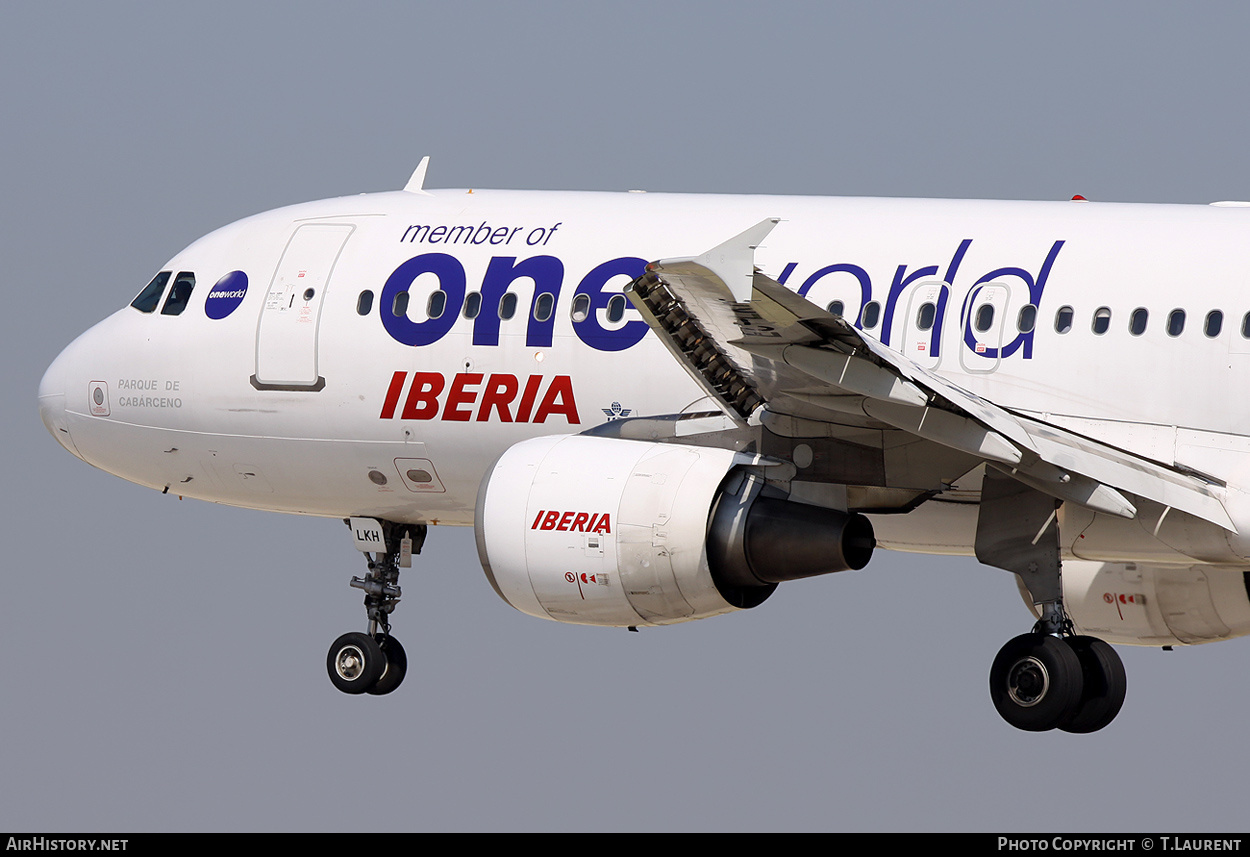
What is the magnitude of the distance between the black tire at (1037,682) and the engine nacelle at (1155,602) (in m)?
3.85

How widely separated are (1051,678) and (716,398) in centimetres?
343

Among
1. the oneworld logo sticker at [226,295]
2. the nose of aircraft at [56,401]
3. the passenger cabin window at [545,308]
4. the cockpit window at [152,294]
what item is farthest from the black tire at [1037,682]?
the nose of aircraft at [56,401]

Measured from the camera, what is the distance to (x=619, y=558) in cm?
1686

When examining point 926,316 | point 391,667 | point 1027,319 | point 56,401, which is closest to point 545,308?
point 926,316

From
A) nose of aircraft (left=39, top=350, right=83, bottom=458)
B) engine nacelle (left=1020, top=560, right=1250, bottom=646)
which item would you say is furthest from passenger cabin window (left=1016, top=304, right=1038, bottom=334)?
nose of aircraft (left=39, top=350, right=83, bottom=458)

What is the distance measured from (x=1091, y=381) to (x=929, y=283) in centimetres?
164

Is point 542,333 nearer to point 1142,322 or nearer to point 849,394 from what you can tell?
point 849,394

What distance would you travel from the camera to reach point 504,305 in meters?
20.0

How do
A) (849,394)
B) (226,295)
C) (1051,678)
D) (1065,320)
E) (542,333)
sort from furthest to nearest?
(226,295), (542,333), (1065,320), (1051,678), (849,394)

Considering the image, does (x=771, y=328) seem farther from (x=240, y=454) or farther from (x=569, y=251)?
(x=240, y=454)

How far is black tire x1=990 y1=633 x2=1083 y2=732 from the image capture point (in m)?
16.8

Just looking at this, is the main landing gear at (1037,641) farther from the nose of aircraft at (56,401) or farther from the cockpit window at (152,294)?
the nose of aircraft at (56,401)

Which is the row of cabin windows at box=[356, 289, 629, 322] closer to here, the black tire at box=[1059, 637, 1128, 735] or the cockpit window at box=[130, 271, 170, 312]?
the cockpit window at box=[130, 271, 170, 312]

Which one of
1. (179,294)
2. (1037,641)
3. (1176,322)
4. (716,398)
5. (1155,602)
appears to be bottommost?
(1037,641)
